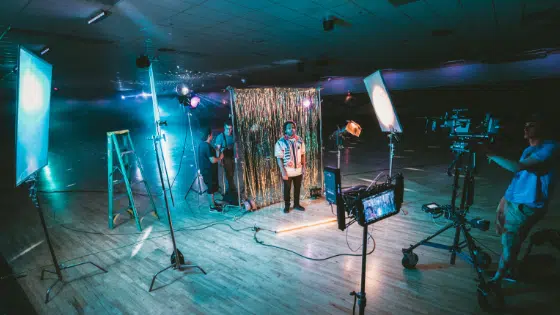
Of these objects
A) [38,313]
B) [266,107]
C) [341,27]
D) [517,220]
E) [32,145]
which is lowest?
[38,313]

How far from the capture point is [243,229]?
4.73 meters

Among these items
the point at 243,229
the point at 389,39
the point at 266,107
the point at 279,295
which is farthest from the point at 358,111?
the point at 279,295

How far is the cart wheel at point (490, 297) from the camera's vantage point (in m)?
2.59

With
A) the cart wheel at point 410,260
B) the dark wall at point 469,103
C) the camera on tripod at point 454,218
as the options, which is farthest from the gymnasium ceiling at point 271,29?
the cart wheel at point 410,260

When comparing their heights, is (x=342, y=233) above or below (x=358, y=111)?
below

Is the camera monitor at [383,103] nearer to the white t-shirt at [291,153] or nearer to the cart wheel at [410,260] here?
the cart wheel at [410,260]

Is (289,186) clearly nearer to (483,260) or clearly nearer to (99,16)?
(483,260)

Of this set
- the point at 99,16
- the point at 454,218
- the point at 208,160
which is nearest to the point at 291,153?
the point at 208,160

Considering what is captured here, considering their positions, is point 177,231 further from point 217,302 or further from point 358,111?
point 358,111

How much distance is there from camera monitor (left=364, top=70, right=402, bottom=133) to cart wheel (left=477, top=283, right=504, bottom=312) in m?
1.91

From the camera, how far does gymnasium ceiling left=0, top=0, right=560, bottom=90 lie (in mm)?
4887

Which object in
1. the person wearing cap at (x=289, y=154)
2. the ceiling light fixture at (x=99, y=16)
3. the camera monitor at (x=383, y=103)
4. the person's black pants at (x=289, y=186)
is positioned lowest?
the person's black pants at (x=289, y=186)

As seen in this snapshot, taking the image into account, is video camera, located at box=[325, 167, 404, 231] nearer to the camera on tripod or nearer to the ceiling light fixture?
the camera on tripod

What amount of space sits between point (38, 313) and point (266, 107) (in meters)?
4.45
